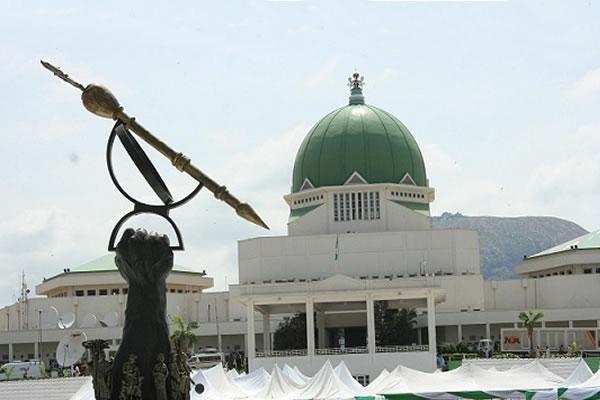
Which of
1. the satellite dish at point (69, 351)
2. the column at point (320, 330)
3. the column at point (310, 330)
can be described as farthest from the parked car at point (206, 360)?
the column at point (320, 330)

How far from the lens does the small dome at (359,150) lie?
269 ft

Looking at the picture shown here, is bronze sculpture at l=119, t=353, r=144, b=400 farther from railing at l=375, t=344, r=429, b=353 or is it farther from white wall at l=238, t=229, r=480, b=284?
white wall at l=238, t=229, r=480, b=284

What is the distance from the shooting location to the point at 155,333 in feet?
79.5

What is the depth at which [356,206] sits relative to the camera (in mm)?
83125

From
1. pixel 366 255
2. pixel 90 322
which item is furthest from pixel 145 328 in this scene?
pixel 90 322

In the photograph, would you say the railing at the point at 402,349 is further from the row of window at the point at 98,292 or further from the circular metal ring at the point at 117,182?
the circular metal ring at the point at 117,182

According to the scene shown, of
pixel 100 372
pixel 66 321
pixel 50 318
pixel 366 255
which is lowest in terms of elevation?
pixel 100 372

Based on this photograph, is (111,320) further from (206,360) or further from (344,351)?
(344,351)

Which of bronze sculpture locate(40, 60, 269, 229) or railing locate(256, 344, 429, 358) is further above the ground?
bronze sculpture locate(40, 60, 269, 229)

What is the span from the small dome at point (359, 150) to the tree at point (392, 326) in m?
9.33

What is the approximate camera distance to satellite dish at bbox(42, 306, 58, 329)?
3391 inches

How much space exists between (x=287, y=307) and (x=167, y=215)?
5102 cm

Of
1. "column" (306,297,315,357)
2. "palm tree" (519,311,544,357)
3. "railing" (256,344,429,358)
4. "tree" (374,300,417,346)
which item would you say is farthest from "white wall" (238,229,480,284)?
"railing" (256,344,429,358)

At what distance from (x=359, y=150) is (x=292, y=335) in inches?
504
